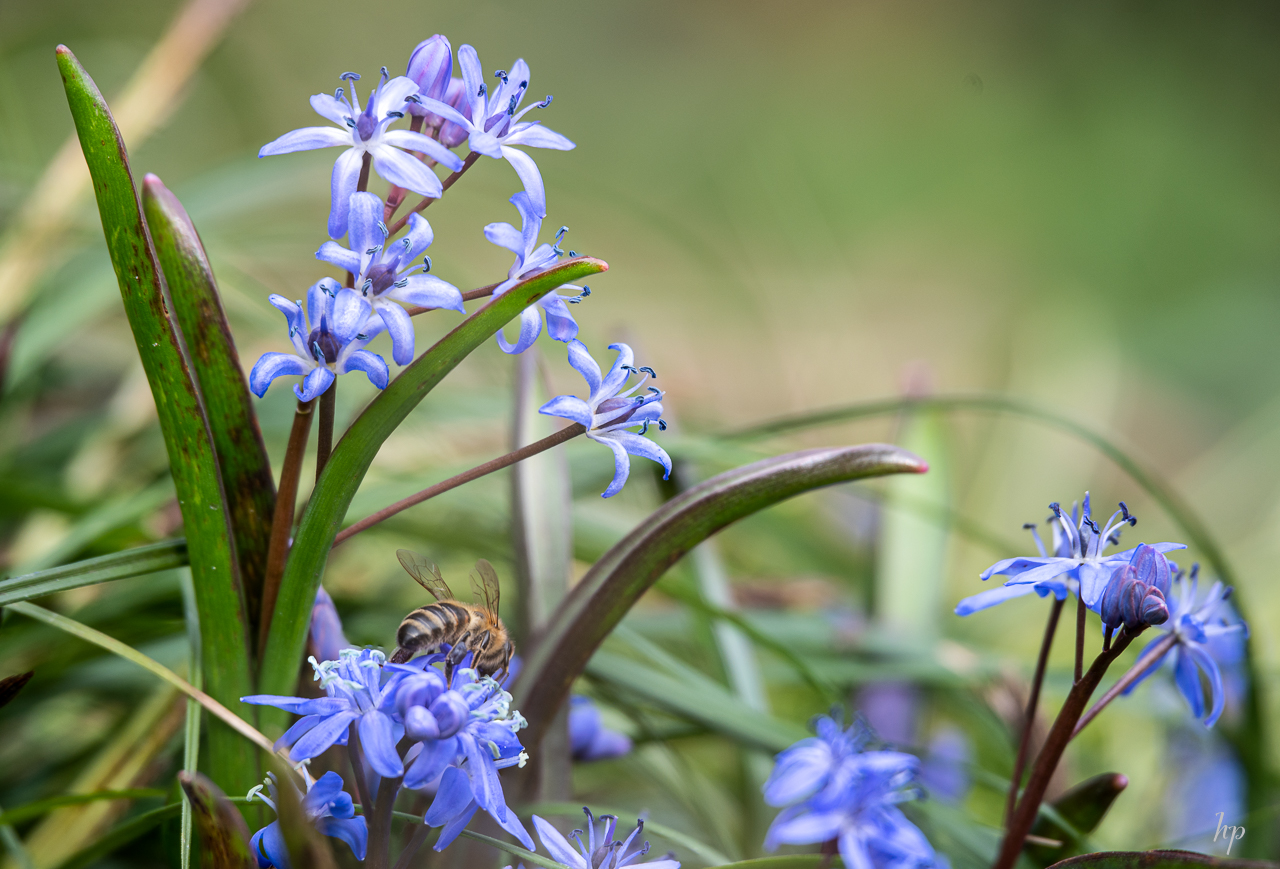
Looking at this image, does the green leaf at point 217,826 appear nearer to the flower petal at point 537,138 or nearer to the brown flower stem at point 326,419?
the brown flower stem at point 326,419

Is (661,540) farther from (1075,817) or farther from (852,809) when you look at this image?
(1075,817)

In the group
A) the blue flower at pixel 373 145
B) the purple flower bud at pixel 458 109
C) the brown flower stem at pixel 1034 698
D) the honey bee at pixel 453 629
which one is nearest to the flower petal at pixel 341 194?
the blue flower at pixel 373 145

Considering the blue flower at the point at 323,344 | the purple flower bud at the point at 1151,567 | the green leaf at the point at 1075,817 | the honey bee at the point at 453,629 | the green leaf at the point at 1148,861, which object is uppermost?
the blue flower at the point at 323,344

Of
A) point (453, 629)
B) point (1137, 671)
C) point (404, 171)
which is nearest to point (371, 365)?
point (404, 171)

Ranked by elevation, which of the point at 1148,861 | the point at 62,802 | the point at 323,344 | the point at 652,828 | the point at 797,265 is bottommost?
the point at 1148,861

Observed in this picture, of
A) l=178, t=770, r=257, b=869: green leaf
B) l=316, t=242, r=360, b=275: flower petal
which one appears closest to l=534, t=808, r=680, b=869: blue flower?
→ l=178, t=770, r=257, b=869: green leaf

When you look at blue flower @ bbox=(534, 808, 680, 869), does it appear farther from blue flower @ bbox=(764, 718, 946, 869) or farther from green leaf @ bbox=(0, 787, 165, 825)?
green leaf @ bbox=(0, 787, 165, 825)
